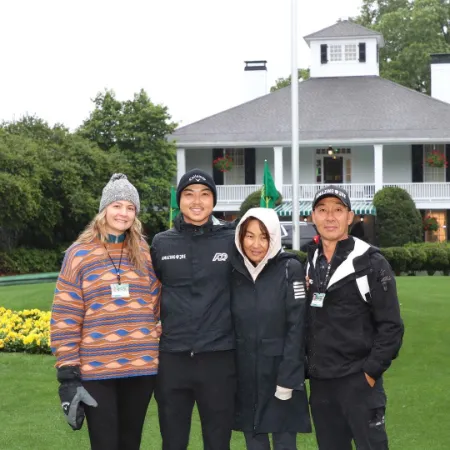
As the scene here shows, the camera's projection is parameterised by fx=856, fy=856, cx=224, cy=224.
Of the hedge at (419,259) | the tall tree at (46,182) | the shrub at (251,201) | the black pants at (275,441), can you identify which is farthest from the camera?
the shrub at (251,201)

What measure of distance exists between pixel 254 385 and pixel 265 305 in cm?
50

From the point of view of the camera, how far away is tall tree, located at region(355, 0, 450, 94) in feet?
160

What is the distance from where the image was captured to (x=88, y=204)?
2934cm

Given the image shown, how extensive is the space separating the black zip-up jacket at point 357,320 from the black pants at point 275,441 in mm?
446

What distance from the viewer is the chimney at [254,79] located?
40.4 meters

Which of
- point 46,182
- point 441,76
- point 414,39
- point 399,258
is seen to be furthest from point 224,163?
point 414,39

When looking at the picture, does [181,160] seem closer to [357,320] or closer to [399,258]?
[399,258]

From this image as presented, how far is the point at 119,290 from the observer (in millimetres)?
4992

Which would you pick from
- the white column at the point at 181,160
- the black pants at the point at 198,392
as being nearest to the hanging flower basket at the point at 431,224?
the white column at the point at 181,160

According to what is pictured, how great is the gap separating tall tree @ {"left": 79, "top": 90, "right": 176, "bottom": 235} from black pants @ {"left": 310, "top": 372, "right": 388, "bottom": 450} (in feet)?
90.5

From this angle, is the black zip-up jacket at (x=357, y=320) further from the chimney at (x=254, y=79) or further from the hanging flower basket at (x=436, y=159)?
the chimney at (x=254, y=79)

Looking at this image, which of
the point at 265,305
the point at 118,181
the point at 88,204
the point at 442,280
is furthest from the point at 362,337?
the point at 88,204

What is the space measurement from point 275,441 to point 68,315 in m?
1.48

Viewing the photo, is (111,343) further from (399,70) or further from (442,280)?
(399,70)
